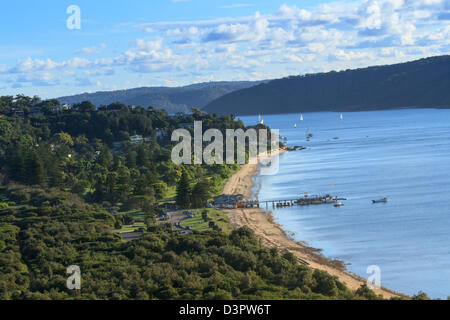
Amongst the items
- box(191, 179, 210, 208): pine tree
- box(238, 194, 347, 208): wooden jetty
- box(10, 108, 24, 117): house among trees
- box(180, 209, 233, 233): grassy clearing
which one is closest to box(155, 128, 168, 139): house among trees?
box(10, 108, 24, 117): house among trees

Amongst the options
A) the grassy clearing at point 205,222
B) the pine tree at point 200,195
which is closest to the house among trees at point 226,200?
the pine tree at point 200,195

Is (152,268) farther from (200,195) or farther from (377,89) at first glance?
(377,89)

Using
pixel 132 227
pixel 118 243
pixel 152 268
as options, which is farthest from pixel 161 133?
pixel 152 268

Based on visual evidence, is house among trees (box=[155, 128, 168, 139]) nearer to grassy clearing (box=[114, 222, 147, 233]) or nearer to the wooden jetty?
the wooden jetty

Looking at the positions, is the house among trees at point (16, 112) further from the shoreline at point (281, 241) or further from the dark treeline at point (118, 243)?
the shoreline at point (281, 241)
